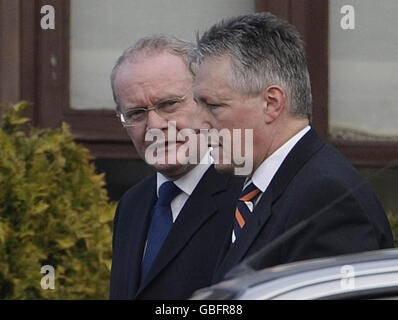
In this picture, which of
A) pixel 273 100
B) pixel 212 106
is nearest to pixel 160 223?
pixel 212 106

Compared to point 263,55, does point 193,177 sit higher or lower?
lower

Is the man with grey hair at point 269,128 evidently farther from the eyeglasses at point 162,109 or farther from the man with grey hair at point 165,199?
the eyeglasses at point 162,109

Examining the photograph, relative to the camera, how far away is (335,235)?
9.98ft

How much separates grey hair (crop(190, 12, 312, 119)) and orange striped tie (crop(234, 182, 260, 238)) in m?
0.27

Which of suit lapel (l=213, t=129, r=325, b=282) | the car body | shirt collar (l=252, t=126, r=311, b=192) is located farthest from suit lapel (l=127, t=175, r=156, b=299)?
the car body

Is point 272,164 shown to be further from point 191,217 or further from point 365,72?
point 365,72

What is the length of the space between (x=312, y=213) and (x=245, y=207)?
14.6 inches

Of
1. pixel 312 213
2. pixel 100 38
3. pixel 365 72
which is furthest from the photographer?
pixel 365 72

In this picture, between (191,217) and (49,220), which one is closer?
(191,217)

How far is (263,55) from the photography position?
3420mm

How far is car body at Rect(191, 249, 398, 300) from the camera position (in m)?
2.41

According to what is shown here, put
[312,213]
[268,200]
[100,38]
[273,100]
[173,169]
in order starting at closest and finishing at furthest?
1. [312,213]
2. [268,200]
3. [273,100]
4. [173,169]
5. [100,38]

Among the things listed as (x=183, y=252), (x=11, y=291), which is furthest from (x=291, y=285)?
(x=11, y=291)

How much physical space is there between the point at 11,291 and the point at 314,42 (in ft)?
9.11
